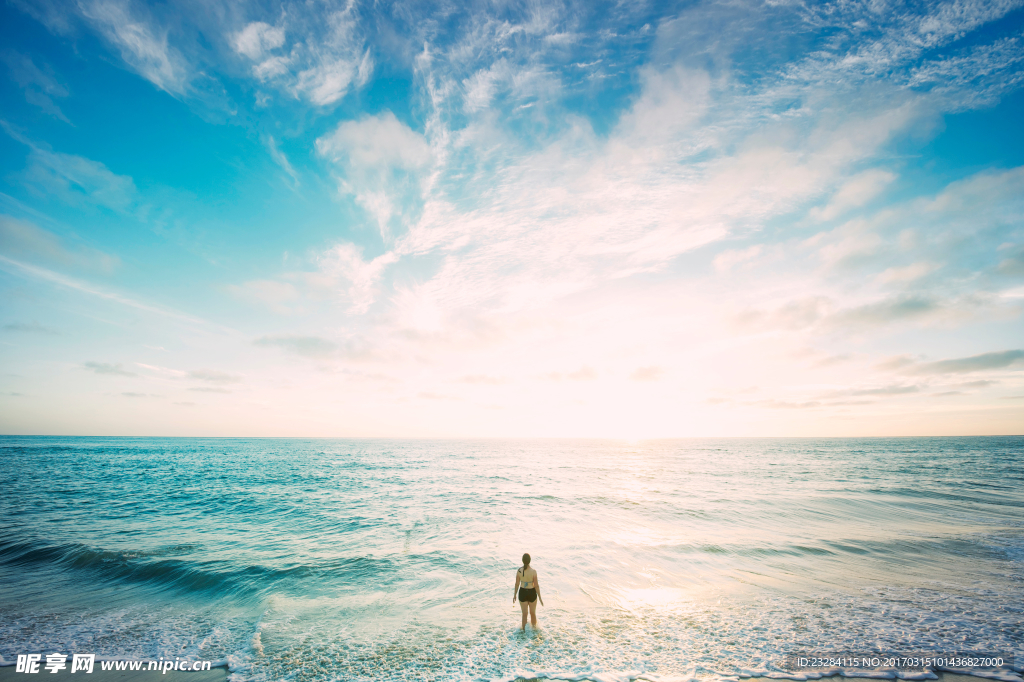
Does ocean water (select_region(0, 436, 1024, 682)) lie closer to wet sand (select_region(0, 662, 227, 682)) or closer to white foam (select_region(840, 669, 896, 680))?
wet sand (select_region(0, 662, 227, 682))

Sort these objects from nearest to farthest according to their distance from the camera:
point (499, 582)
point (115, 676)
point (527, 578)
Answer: point (115, 676)
point (527, 578)
point (499, 582)

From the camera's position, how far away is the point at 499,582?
15.0 meters

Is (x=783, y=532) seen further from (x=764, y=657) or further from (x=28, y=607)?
(x=28, y=607)

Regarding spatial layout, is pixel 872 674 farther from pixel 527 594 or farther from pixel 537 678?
pixel 527 594

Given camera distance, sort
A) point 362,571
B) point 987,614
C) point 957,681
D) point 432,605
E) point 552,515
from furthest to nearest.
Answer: point 552,515, point 362,571, point 432,605, point 987,614, point 957,681

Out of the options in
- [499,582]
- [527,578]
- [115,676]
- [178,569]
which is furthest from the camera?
[178,569]

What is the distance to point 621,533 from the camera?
71.7 ft

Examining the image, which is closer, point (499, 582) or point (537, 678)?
point (537, 678)

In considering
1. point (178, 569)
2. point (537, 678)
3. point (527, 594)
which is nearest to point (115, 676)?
point (178, 569)

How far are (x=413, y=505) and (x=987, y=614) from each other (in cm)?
2876

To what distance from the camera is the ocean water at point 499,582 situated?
1008 centimetres

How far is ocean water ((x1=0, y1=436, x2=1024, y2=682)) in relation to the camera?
33.1ft

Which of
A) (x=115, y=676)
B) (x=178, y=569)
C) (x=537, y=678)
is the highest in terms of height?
(x=115, y=676)

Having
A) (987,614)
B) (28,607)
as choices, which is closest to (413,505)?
(28,607)
